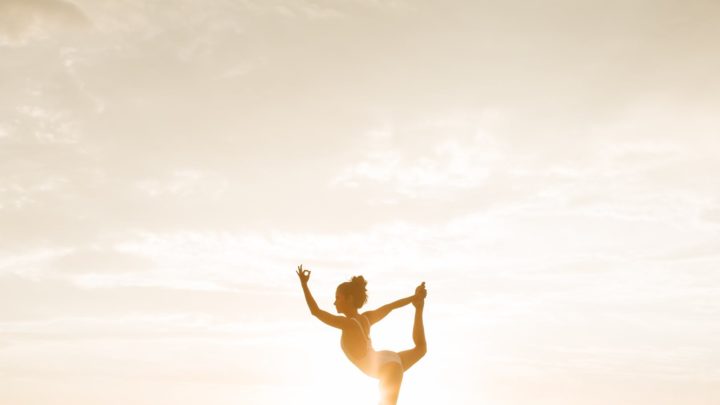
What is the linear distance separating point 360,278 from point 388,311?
1.19 meters

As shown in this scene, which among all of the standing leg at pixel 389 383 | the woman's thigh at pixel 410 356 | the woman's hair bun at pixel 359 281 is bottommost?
the standing leg at pixel 389 383

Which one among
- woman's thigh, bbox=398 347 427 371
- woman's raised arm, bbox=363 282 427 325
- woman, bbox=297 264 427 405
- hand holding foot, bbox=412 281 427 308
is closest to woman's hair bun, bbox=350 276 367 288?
woman, bbox=297 264 427 405

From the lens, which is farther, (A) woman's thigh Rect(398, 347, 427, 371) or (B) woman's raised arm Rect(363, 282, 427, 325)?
(B) woman's raised arm Rect(363, 282, 427, 325)

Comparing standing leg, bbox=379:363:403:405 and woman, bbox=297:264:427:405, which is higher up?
woman, bbox=297:264:427:405

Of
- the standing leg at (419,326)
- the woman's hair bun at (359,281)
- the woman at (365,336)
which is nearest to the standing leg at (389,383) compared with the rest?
the woman at (365,336)

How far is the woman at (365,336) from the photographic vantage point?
17.8 m

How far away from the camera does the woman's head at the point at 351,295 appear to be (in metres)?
18.4

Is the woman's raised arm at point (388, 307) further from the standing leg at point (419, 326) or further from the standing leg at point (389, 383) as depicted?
the standing leg at point (389, 383)

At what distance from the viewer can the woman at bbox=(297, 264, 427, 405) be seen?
58.3 feet

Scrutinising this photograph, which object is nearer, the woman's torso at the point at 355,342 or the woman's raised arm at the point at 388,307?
the woman's torso at the point at 355,342

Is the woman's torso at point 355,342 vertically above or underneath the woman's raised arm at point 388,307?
underneath

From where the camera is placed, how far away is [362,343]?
18.2 meters

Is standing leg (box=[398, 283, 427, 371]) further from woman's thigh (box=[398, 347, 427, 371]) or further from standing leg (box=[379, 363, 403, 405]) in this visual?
standing leg (box=[379, 363, 403, 405])

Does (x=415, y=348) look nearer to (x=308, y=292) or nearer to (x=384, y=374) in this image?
(x=384, y=374)
